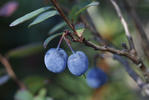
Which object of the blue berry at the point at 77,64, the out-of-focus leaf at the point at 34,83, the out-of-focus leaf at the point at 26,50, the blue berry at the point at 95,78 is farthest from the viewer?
the out-of-focus leaf at the point at 34,83

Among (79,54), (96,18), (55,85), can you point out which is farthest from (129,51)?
(96,18)

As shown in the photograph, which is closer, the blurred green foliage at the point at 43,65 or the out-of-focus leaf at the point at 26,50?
the out-of-focus leaf at the point at 26,50

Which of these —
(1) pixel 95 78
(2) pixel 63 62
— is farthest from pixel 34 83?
(2) pixel 63 62

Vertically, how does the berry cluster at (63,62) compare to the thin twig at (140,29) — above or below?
above

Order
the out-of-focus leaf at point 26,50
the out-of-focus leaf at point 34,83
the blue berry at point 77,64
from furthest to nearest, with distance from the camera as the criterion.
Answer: the out-of-focus leaf at point 34,83 → the out-of-focus leaf at point 26,50 → the blue berry at point 77,64

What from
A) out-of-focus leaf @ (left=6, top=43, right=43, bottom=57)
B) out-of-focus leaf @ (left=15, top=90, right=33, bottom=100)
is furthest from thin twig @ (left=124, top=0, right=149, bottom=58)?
out-of-focus leaf @ (left=15, top=90, right=33, bottom=100)

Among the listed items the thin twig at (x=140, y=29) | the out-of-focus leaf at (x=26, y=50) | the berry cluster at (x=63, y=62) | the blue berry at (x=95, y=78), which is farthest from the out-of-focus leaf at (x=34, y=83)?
the berry cluster at (x=63, y=62)

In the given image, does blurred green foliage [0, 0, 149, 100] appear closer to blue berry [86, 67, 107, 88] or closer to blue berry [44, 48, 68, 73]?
blue berry [86, 67, 107, 88]

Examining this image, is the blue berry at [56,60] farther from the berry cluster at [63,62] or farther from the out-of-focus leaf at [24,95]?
the out-of-focus leaf at [24,95]

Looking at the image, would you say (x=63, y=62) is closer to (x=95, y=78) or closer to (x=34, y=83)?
(x=95, y=78)

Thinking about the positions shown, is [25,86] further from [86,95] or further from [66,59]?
[66,59]
